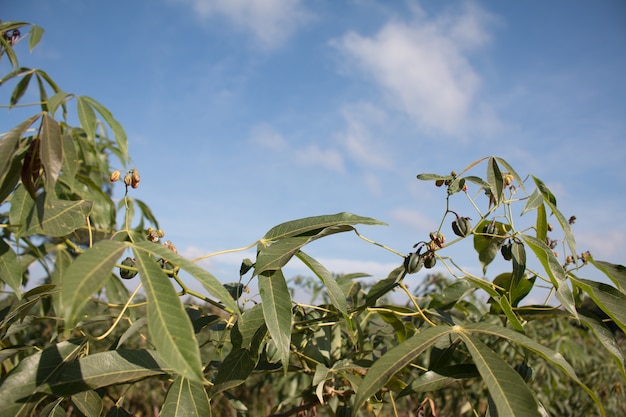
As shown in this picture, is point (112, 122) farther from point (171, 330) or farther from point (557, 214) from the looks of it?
point (557, 214)

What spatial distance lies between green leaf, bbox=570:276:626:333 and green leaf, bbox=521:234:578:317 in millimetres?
61

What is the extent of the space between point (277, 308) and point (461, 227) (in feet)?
1.31

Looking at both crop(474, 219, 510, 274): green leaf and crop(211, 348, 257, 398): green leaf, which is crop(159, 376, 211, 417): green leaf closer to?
crop(211, 348, 257, 398): green leaf

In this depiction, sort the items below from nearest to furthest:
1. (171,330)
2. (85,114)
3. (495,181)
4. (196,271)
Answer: (171,330)
(196,271)
(495,181)
(85,114)

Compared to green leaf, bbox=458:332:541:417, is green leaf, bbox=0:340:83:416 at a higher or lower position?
lower

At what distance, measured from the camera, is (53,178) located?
2.08 feet

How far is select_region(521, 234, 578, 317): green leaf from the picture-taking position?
771 millimetres

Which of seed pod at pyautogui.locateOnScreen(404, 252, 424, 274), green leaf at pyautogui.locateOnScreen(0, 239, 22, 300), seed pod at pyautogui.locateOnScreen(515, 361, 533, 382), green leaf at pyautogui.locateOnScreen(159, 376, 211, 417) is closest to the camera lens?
green leaf at pyautogui.locateOnScreen(159, 376, 211, 417)

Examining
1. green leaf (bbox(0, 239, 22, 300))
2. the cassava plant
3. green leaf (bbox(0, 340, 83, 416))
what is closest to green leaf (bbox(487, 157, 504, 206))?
the cassava plant

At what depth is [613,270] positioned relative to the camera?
92 cm

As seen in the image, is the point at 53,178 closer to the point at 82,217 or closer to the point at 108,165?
the point at 82,217

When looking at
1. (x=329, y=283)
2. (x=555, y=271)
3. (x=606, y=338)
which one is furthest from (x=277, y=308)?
(x=606, y=338)

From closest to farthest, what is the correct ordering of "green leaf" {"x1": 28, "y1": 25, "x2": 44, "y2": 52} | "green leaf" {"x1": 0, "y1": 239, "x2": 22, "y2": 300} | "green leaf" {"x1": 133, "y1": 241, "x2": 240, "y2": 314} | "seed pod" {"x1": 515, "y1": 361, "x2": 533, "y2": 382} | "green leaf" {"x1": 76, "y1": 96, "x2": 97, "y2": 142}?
1. "green leaf" {"x1": 133, "y1": 241, "x2": 240, "y2": 314}
2. "seed pod" {"x1": 515, "y1": 361, "x2": 533, "y2": 382}
3. "green leaf" {"x1": 0, "y1": 239, "x2": 22, "y2": 300}
4. "green leaf" {"x1": 76, "y1": 96, "x2": 97, "y2": 142}
5. "green leaf" {"x1": 28, "y1": 25, "x2": 44, "y2": 52}

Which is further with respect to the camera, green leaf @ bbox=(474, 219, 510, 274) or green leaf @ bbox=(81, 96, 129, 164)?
green leaf @ bbox=(81, 96, 129, 164)
